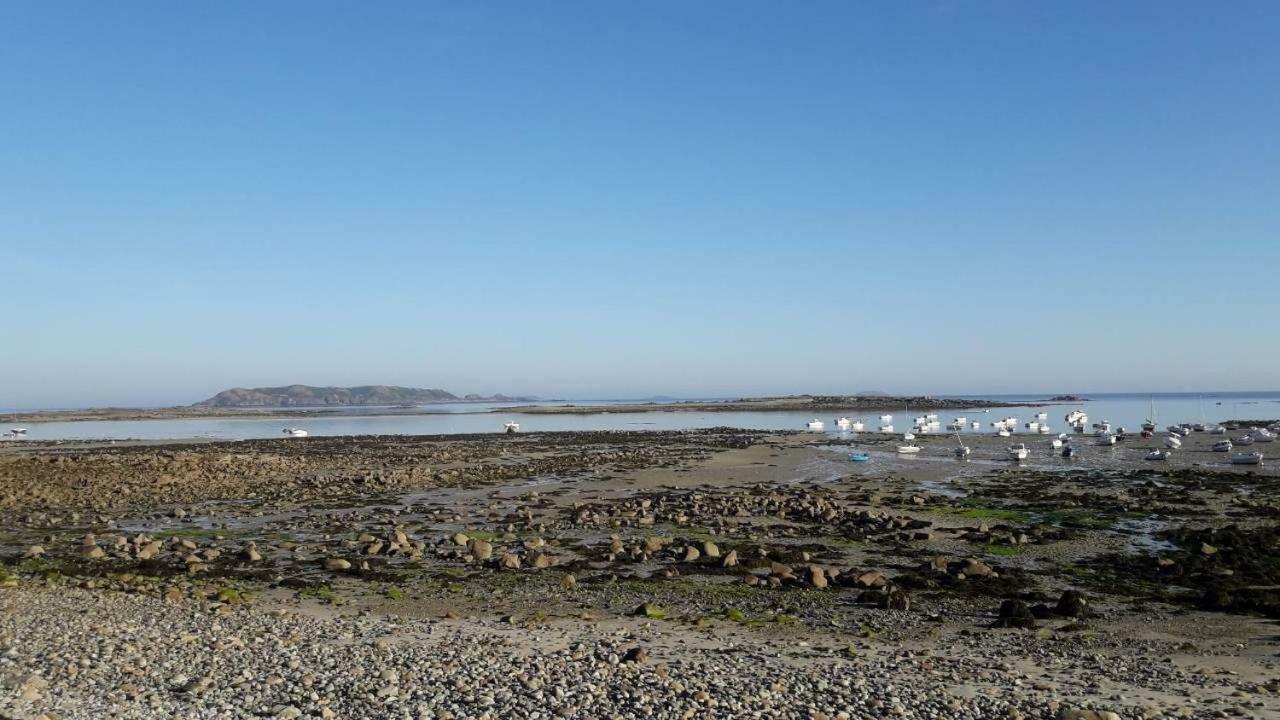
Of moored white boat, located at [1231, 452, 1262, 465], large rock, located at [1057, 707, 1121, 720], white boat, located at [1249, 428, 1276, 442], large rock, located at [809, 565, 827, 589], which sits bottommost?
moored white boat, located at [1231, 452, 1262, 465]

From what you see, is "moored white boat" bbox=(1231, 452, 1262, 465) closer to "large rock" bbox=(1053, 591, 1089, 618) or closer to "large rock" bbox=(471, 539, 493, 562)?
"large rock" bbox=(1053, 591, 1089, 618)

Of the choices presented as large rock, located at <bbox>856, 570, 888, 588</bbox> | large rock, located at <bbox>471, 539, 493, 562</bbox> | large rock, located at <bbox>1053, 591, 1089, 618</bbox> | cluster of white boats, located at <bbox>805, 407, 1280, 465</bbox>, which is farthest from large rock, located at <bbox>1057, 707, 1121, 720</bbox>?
cluster of white boats, located at <bbox>805, 407, 1280, 465</bbox>

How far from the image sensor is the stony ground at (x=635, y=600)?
8.86 meters

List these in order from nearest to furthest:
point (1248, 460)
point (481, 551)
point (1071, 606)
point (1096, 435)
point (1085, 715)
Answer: point (1085, 715) → point (1071, 606) → point (481, 551) → point (1248, 460) → point (1096, 435)

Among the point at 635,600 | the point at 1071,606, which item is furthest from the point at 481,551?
the point at 1071,606

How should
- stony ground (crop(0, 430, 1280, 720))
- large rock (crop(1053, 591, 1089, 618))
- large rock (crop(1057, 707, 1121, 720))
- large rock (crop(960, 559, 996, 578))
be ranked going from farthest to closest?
large rock (crop(960, 559, 996, 578)) → large rock (crop(1053, 591, 1089, 618)) → stony ground (crop(0, 430, 1280, 720)) → large rock (crop(1057, 707, 1121, 720))

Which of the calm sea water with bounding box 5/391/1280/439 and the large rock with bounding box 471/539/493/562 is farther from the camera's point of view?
the calm sea water with bounding box 5/391/1280/439

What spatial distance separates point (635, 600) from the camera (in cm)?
1396

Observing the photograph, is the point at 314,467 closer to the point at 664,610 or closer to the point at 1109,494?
the point at 664,610

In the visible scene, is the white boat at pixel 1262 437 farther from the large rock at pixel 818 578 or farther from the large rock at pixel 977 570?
the large rock at pixel 818 578


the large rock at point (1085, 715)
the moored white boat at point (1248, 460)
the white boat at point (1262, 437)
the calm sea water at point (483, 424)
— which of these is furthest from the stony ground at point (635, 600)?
the calm sea water at point (483, 424)

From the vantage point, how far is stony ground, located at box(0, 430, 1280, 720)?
8859 mm

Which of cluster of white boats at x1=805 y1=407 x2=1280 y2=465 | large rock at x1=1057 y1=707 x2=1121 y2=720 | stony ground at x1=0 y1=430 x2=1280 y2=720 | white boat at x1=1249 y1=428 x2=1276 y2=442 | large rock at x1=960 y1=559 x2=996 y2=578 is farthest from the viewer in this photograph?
white boat at x1=1249 y1=428 x2=1276 y2=442

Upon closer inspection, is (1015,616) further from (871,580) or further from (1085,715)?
(1085,715)
